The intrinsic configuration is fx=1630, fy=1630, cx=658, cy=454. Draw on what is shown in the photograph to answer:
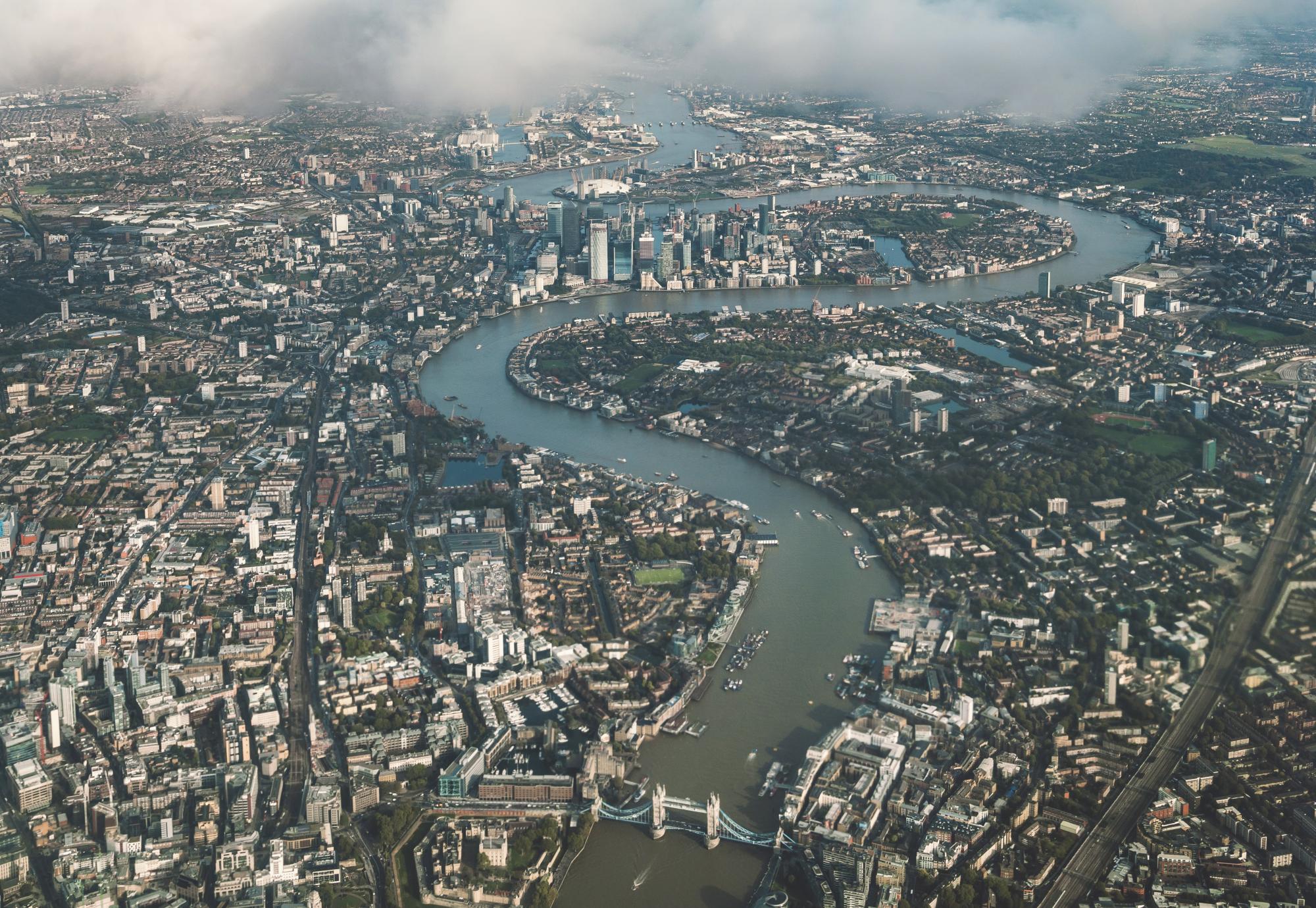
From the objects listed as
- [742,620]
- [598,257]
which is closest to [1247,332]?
[598,257]

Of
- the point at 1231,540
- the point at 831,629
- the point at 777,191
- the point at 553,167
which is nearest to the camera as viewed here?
the point at 831,629

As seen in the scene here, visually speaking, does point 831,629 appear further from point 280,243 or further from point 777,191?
point 777,191

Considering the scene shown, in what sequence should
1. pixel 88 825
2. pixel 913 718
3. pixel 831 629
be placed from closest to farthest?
1. pixel 88 825
2. pixel 913 718
3. pixel 831 629

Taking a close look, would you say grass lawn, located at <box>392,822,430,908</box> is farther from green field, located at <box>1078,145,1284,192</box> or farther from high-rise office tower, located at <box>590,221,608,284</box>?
green field, located at <box>1078,145,1284,192</box>

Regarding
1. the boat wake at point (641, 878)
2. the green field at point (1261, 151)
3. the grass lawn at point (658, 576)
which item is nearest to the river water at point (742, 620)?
the boat wake at point (641, 878)

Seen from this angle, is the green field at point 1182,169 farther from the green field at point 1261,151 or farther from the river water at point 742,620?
the river water at point 742,620

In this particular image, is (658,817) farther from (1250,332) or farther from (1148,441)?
(1250,332)

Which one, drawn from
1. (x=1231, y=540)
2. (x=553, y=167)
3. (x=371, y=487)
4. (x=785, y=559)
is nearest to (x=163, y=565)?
(x=371, y=487)
